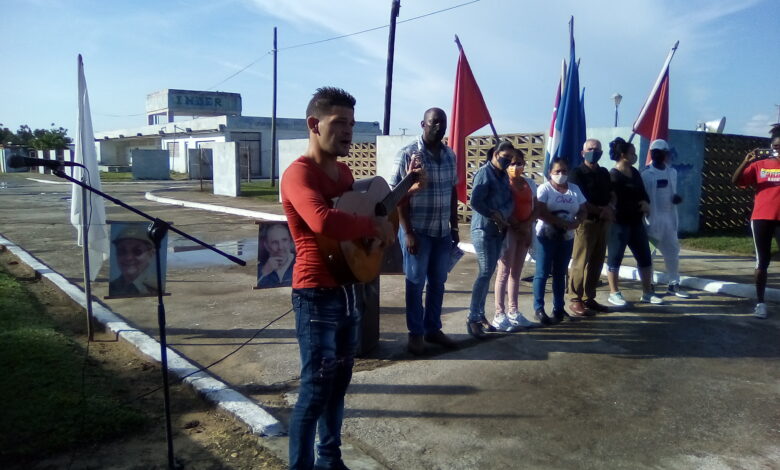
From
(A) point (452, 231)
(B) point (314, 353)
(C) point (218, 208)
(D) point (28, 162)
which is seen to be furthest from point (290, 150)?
(B) point (314, 353)

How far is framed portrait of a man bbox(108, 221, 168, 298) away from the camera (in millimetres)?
5375

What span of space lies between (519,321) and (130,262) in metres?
3.70

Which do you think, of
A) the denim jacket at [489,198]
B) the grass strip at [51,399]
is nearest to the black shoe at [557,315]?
the denim jacket at [489,198]

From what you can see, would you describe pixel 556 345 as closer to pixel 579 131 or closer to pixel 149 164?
pixel 579 131

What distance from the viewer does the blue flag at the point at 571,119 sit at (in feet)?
25.2

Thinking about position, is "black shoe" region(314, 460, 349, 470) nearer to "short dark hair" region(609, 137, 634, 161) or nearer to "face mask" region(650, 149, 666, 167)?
"short dark hair" region(609, 137, 634, 161)

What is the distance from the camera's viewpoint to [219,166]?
80.8 feet

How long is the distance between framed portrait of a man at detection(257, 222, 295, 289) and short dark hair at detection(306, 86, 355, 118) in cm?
280

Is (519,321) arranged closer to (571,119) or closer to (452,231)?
(452,231)

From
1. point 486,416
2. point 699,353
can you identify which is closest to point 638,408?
point 486,416

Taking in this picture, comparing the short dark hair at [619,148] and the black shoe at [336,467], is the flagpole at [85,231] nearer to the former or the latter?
the black shoe at [336,467]

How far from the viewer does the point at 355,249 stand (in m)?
2.71

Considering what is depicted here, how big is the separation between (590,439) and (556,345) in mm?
Result: 1762

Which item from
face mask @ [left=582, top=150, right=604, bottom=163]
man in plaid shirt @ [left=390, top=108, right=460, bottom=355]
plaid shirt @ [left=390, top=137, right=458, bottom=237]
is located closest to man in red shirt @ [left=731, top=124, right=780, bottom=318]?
face mask @ [left=582, top=150, right=604, bottom=163]
